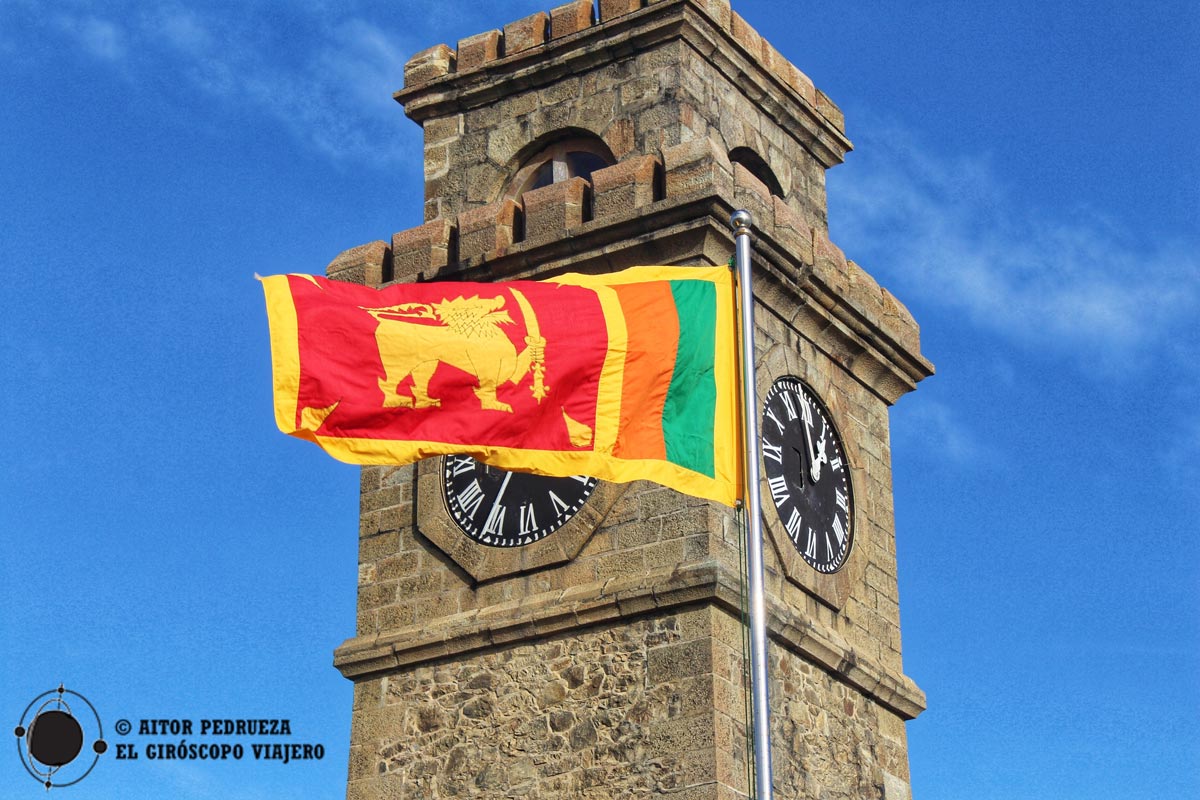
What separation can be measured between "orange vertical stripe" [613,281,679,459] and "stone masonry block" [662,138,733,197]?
3.39 metres

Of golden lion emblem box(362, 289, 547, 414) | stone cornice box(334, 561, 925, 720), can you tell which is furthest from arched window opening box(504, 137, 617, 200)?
golden lion emblem box(362, 289, 547, 414)

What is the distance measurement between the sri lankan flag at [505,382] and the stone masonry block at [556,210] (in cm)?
421

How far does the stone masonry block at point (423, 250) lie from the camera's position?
2166 centimetres

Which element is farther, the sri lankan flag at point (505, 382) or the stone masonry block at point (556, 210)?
the stone masonry block at point (556, 210)

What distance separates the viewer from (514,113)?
23.0 metres

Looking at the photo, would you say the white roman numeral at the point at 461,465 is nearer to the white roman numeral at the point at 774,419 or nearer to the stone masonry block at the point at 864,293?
the white roman numeral at the point at 774,419

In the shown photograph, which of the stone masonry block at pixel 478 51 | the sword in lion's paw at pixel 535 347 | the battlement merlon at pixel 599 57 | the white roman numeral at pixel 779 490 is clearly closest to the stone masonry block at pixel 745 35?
the battlement merlon at pixel 599 57

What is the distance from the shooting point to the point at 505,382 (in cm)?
1641

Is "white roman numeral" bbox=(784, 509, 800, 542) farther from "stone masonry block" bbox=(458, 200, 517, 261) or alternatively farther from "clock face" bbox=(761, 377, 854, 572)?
"stone masonry block" bbox=(458, 200, 517, 261)

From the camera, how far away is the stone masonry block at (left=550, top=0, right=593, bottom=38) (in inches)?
894

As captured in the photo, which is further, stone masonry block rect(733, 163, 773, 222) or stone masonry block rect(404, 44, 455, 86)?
stone masonry block rect(404, 44, 455, 86)

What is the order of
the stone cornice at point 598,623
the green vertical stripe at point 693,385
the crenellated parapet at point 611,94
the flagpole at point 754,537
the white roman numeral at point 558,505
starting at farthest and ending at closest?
the crenellated parapet at point 611,94, the white roman numeral at point 558,505, the stone cornice at point 598,623, the green vertical stripe at point 693,385, the flagpole at point 754,537

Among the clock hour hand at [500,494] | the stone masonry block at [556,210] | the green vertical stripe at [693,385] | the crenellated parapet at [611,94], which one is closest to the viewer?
the green vertical stripe at [693,385]

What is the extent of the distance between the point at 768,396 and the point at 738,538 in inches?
65.5
